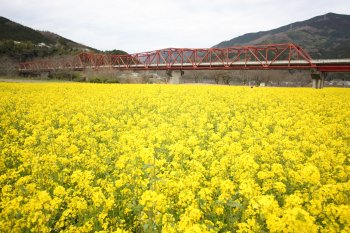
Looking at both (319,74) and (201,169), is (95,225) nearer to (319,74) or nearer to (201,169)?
(201,169)

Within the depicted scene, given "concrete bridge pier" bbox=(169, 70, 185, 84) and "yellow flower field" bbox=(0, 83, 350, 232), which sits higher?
"concrete bridge pier" bbox=(169, 70, 185, 84)

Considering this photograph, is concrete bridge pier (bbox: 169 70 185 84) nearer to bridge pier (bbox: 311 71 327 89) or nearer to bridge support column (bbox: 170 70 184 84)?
bridge support column (bbox: 170 70 184 84)

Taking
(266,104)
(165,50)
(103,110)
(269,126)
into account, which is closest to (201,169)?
(269,126)

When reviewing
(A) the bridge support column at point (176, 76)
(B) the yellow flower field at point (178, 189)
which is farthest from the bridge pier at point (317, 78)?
(B) the yellow flower field at point (178, 189)

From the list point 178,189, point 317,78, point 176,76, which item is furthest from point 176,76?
point 178,189

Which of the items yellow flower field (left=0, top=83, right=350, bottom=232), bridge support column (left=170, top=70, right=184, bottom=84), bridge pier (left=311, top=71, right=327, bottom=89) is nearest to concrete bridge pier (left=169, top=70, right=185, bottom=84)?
bridge support column (left=170, top=70, right=184, bottom=84)

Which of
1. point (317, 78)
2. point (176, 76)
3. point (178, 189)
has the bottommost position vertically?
point (178, 189)

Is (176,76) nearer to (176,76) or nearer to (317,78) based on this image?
(176,76)

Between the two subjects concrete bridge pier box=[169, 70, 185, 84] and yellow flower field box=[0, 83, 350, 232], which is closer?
yellow flower field box=[0, 83, 350, 232]

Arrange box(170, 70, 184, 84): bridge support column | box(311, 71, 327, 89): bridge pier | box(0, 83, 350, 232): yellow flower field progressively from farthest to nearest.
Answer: box(170, 70, 184, 84): bridge support column, box(311, 71, 327, 89): bridge pier, box(0, 83, 350, 232): yellow flower field

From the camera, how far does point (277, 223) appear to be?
3.28 m

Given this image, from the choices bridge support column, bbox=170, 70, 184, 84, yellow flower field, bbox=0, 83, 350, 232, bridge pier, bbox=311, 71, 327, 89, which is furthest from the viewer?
bridge support column, bbox=170, 70, 184, 84

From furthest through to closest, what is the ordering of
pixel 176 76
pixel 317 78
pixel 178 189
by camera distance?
pixel 176 76, pixel 317 78, pixel 178 189

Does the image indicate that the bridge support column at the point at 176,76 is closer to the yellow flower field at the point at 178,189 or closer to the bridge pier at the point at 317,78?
the bridge pier at the point at 317,78
